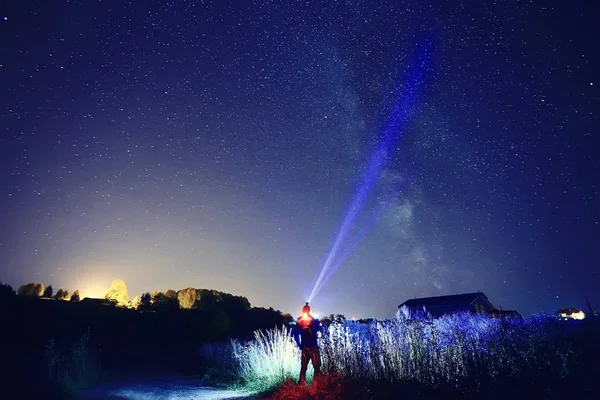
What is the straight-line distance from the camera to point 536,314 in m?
8.55

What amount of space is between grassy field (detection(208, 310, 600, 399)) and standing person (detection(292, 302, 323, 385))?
352 millimetres

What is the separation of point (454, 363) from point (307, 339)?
2.90m

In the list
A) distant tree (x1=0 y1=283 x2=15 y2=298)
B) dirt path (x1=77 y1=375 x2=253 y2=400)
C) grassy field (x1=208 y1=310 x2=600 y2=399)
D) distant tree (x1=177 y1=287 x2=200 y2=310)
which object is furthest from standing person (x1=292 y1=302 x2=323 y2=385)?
distant tree (x1=177 y1=287 x2=200 y2=310)

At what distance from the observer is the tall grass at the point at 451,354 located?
5.02 m

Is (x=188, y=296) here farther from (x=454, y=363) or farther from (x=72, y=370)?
(x=454, y=363)

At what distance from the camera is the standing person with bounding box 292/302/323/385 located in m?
7.05

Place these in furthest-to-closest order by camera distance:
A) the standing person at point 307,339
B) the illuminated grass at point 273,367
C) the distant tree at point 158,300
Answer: the distant tree at point 158,300, the illuminated grass at point 273,367, the standing person at point 307,339

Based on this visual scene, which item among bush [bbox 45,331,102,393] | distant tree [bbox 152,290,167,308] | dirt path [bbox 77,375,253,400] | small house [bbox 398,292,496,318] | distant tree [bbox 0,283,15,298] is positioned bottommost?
dirt path [bbox 77,375,253,400]

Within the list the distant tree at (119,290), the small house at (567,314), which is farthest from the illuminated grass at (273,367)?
the distant tree at (119,290)

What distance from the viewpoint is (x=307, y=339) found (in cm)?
715

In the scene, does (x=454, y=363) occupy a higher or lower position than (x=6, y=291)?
lower

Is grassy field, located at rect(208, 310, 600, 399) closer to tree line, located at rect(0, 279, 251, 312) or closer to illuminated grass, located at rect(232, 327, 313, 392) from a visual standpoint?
illuminated grass, located at rect(232, 327, 313, 392)

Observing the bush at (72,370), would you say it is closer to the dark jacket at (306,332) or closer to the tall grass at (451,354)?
the dark jacket at (306,332)

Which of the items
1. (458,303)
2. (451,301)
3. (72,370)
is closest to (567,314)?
(458,303)
